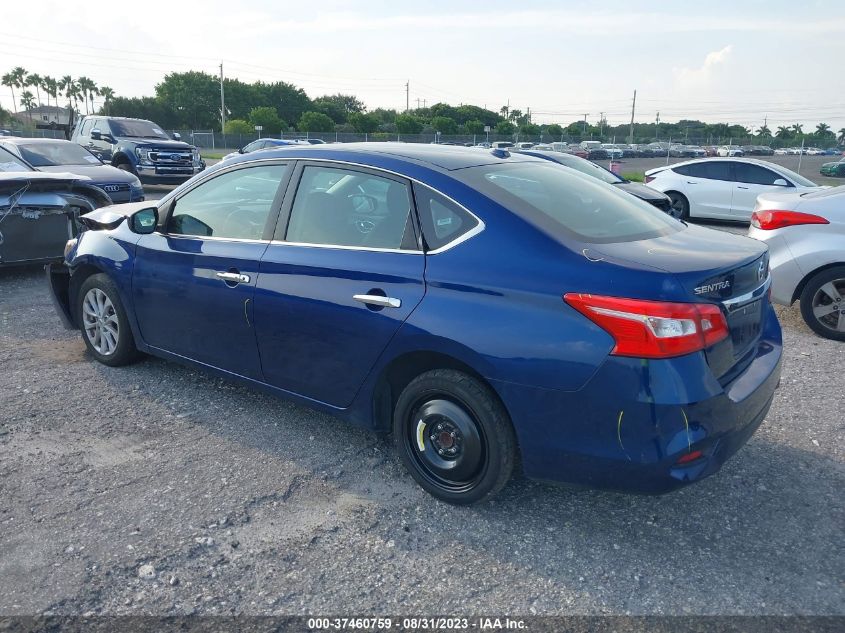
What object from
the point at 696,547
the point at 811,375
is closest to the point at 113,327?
the point at 696,547

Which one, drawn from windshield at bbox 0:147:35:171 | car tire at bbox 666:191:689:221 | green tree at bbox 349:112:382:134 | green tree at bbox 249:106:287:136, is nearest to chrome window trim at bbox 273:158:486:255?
windshield at bbox 0:147:35:171

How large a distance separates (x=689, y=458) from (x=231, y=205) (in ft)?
9.45

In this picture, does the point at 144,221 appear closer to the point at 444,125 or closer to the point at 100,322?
the point at 100,322

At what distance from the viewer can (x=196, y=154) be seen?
1862 cm

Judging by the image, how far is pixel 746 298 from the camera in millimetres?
3029

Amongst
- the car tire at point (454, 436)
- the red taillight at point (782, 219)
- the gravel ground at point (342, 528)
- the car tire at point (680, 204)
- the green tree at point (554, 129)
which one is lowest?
the gravel ground at point (342, 528)

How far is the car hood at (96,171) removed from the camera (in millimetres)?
11195

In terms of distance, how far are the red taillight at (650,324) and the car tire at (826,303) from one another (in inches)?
163

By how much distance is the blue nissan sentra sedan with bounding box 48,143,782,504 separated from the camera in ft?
8.83

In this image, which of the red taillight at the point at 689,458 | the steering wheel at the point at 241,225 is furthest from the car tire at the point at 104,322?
the red taillight at the point at 689,458

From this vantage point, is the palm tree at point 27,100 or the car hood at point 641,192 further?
the palm tree at point 27,100

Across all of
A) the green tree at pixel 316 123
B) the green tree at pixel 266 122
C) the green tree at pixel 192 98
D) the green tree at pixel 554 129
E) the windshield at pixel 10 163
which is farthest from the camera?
the green tree at pixel 554 129

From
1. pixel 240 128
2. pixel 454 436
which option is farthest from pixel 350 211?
pixel 240 128

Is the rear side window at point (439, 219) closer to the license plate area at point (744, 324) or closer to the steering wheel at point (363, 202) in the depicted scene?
the steering wheel at point (363, 202)
